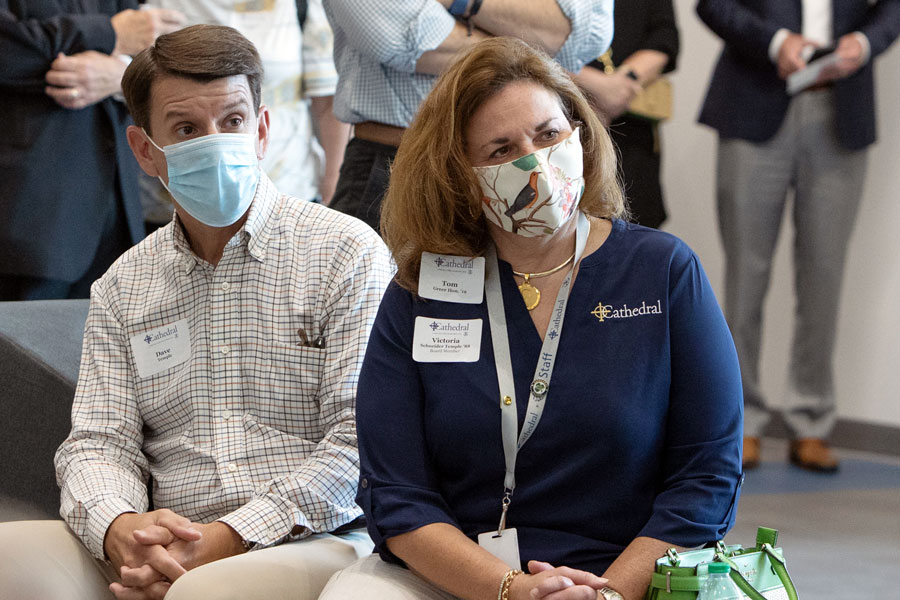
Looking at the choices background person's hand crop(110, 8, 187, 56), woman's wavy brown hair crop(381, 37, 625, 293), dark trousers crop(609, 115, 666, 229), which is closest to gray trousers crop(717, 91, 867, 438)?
dark trousers crop(609, 115, 666, 229)

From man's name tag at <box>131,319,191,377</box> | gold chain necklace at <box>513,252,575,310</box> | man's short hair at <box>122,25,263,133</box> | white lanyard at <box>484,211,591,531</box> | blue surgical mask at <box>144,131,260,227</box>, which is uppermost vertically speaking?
man's short hair at <box>122,25,263,133</box>

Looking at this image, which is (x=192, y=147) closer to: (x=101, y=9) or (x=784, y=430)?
(x=101, y=9)

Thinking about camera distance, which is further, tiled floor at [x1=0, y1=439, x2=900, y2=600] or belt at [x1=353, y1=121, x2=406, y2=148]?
tiled floor at [x1=0, y1=439, x2=900, y2=600]

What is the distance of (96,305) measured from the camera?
2.13 meters

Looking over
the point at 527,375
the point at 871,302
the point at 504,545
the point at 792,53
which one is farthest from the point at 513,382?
the point at 871,302

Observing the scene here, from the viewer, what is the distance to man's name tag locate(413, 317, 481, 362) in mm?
1770

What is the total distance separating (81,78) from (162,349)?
1.26 m

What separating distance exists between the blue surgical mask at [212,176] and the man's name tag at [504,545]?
81 cm

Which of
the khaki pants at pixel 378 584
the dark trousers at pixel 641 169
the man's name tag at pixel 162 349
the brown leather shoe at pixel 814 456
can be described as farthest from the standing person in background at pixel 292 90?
the brown leather shoe at pixel 814 456

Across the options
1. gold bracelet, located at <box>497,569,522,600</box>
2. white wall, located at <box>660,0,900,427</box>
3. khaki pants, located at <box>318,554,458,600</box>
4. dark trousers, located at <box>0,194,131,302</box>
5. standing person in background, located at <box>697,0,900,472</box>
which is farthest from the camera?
white wall, located at <box>660,0,900,427</box>

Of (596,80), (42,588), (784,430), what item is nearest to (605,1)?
(596,80)

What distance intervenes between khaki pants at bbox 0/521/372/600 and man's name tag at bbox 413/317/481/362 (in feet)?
1.36

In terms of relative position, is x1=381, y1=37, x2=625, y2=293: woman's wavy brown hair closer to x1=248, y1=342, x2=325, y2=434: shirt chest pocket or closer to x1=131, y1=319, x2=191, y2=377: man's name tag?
x1=248, y1=342, x2=325, y2=434: shirt chest pocket

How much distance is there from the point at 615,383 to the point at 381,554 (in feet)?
1.66
